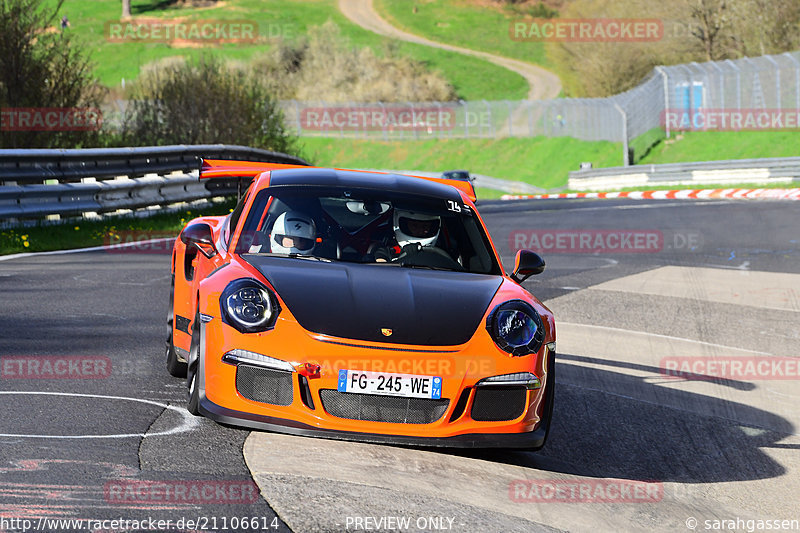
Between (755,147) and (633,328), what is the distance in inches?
1295

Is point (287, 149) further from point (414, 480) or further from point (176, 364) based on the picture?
point (414, 480)

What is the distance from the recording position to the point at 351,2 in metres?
134

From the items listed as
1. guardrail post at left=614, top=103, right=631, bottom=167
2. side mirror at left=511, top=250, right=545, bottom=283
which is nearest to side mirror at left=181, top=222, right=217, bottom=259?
side mirror at left=511, top=250, right=545, bottom=283

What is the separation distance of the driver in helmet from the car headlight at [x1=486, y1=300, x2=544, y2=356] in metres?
1.05

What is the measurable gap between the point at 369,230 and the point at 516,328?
1332mm

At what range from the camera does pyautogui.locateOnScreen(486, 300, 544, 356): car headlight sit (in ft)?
18.0

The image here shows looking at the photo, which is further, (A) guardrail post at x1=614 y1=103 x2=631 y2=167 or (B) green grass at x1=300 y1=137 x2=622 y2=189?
(B) green grass at x1=300 y1=137 x2=622 y2=189
